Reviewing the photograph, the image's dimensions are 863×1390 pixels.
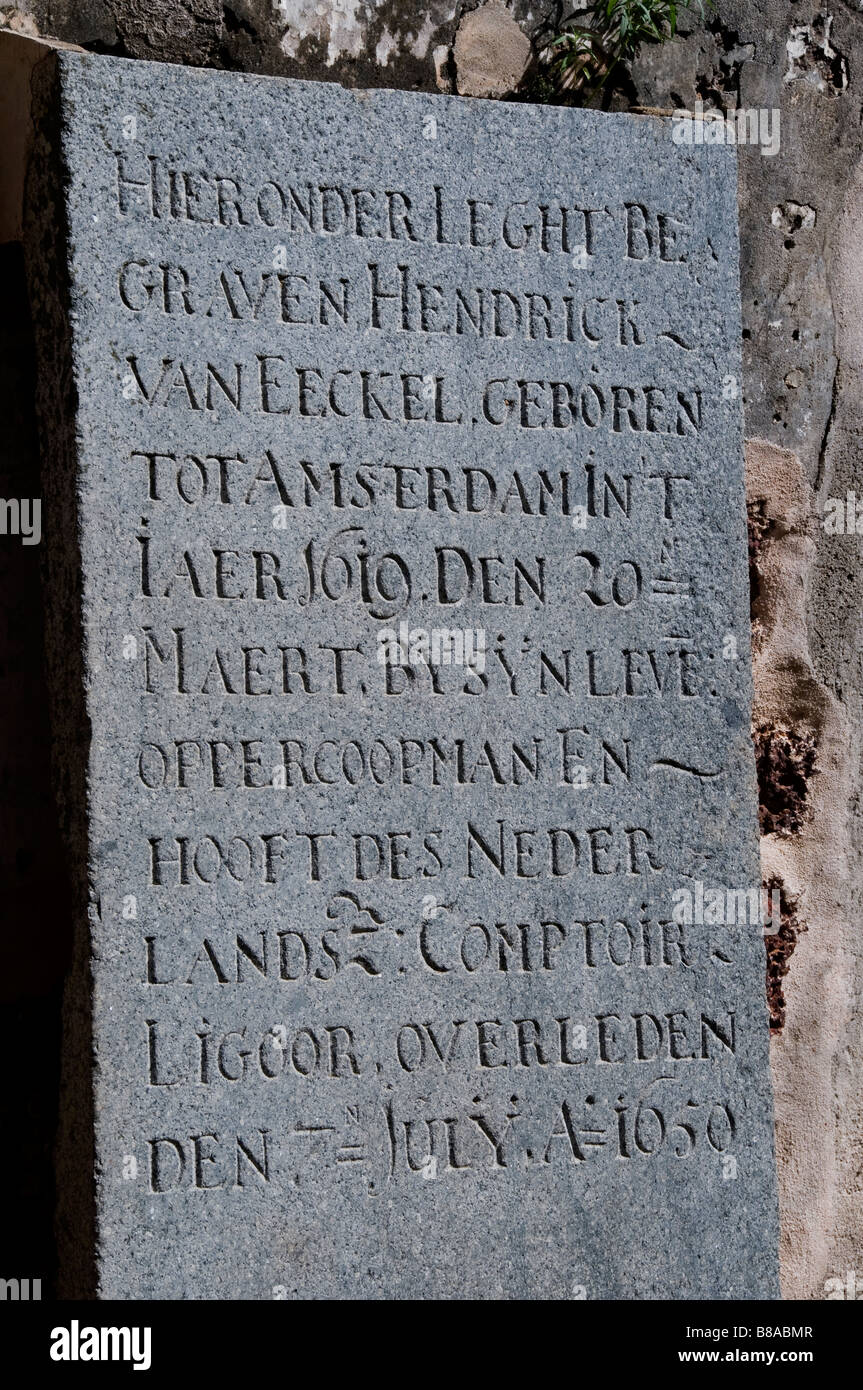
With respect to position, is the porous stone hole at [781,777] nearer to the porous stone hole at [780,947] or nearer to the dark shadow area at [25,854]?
the porous stone hole at [780,947]

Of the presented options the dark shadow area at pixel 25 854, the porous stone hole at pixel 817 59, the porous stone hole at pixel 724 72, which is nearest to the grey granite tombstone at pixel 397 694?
the dark shadow area at pixel 25 854

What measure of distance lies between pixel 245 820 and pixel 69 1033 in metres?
0.43

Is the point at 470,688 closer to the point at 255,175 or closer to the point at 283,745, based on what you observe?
the point at 283,745

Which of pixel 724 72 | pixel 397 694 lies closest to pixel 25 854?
pixel 397 694

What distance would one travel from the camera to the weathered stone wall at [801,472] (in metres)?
2.84

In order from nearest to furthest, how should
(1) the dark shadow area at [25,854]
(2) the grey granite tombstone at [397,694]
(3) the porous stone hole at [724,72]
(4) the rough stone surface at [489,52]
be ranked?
(2) the grey granite tombstone at [397,694] < (1) the dark shadow area at [25,854] < (4) the rough stone surface at [489,52] < (3) the porous stone hole at [724,72]

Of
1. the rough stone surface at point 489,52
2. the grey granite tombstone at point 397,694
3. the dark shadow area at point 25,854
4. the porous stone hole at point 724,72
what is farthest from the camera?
the porous stone hole at point 724,72

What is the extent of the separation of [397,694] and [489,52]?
130 cm

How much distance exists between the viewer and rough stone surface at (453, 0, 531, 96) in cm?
280

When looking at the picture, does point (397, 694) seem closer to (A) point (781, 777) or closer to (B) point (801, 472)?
(A) point (781, 777)

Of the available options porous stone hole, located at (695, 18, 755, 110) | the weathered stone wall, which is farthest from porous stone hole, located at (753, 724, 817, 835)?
porous stone hole, located at (695, 18, 755, 110)

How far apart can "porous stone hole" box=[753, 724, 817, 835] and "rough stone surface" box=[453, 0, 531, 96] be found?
1.33 meters

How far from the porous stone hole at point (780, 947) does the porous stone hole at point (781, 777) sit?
0.12 metres
